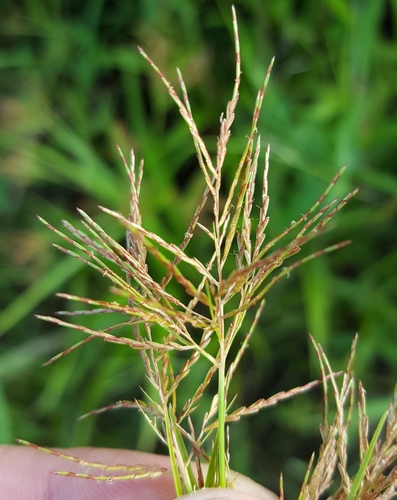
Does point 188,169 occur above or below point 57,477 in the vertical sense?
above

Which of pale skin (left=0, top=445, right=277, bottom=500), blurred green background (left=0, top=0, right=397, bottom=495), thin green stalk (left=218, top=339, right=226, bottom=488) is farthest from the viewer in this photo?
blurred green background (left=0, top=0, right=397, bottom=495)

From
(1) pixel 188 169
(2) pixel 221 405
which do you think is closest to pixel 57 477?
(2) pixel 221 405

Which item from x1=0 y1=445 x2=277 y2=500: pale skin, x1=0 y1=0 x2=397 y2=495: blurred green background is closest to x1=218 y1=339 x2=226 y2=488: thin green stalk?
x1=0 y1=445 x2=277 y2=500: pale skin

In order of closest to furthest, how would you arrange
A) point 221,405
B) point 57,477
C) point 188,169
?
point 221,405, point 57,477, point 188,169

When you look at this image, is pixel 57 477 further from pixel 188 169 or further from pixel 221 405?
pixel 188 169

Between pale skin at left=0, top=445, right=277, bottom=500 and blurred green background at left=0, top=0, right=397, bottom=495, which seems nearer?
pale skin at left=0, top=445, right=277, bottom=500

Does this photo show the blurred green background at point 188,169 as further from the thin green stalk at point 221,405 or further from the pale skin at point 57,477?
the thin green stalk at point 221,405

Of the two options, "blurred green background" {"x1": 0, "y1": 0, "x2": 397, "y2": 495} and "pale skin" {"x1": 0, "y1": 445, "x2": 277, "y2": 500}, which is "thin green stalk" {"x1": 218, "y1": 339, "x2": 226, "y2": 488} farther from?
"blurred green background" {"x1": 0, "y1": 0, "x2": 397, "y2": 495}

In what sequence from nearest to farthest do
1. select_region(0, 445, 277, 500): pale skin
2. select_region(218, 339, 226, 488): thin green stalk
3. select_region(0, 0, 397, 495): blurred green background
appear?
select_region(218, 339, 226, 488): thin green stalk
select_region(0, 445, 277, 500): pale skin
select_region(0, 0, 397, 495): blurred green background
